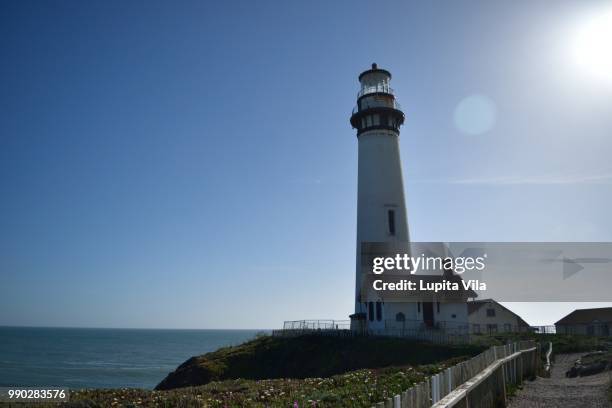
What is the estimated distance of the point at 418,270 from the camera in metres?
36.1

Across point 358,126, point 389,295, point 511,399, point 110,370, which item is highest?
point 358,126

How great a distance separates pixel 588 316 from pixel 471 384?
5417 centimetres

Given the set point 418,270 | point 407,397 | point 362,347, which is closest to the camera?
point 407,397

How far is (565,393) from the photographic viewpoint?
14.6 m

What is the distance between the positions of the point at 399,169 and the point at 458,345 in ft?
51.5

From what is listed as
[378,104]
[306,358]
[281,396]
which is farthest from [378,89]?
[281,396]

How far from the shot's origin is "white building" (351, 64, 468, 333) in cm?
3597

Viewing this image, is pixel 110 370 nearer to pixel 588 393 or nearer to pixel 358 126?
pixel 358 126

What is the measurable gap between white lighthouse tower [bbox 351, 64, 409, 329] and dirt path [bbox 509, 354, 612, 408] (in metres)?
18.0

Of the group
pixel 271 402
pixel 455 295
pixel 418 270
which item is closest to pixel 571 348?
pixel 455 295

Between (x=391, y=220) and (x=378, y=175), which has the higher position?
(x=378, y=175)

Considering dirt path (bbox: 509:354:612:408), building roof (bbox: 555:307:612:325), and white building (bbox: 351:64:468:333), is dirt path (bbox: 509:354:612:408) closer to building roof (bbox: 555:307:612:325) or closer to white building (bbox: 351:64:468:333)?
white building (bbox: 351:64:468:333)

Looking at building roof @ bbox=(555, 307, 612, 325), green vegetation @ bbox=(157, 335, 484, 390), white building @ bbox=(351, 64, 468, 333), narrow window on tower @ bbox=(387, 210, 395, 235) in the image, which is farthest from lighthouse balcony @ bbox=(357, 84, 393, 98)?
building roof @ bbox=(555, 307, 612, 325)

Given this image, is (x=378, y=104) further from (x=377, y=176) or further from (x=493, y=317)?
(x=493, y=317)
